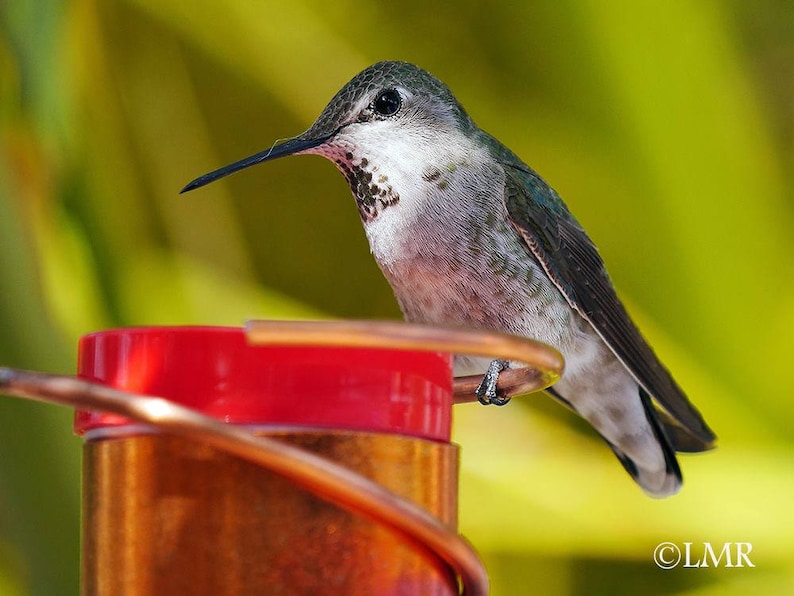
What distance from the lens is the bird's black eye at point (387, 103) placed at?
1128 millimetres

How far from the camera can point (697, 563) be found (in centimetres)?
170

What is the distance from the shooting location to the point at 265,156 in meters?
0.96

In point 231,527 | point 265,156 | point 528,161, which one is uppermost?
point 528,161

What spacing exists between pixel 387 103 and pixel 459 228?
0.15 metres

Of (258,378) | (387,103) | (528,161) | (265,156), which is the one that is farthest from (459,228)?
(528,161)

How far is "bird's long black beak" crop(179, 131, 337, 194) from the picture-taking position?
950 mm

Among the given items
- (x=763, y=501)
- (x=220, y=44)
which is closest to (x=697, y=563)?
(x=763, y=501)

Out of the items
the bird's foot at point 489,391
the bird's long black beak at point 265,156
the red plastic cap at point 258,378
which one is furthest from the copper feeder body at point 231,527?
the bird's long black beak at point 265,156

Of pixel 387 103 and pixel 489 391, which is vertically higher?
pixel 387 103

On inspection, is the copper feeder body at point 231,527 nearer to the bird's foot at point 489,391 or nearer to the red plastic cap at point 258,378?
the red plastic cap at point 258,378

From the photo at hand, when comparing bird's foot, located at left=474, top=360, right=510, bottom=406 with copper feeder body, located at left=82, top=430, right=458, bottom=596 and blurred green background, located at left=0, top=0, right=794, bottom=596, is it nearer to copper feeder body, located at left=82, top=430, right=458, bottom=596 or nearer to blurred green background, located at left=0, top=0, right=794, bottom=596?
copper feeder body, located at left=82, top=430, right=458, bottom=596

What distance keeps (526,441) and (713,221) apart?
0.47 m

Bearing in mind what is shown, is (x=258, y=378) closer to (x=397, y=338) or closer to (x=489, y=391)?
(x=397, y=338)

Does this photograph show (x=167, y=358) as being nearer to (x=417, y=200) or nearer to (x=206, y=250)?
(x=417, y=200)
